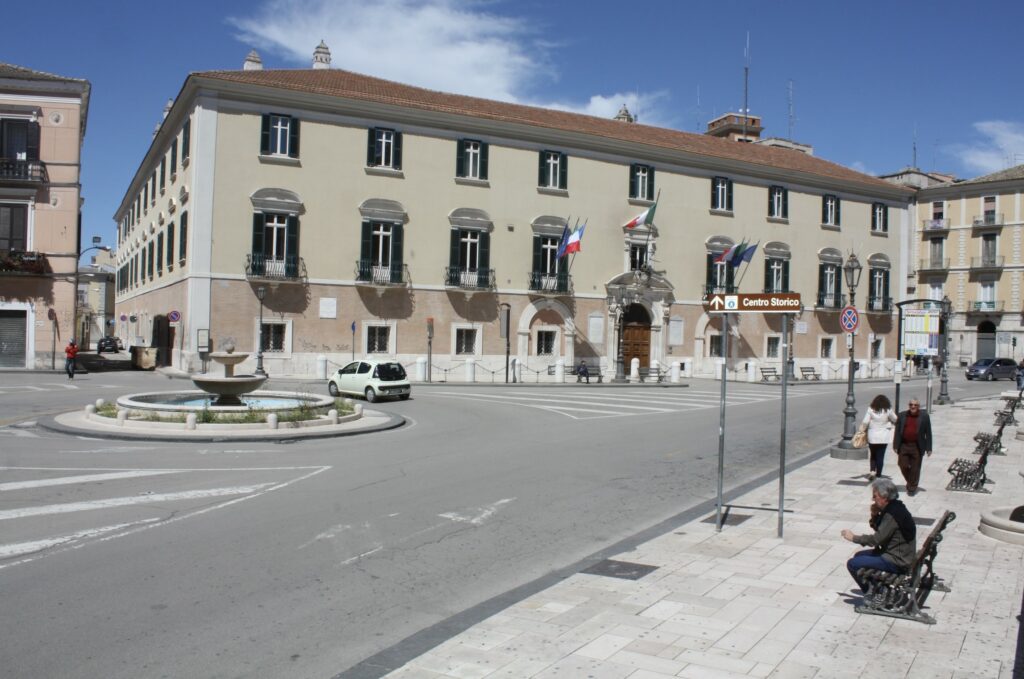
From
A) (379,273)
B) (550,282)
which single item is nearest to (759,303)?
(379,273)

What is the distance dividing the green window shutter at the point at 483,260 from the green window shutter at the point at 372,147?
6091 millimetres

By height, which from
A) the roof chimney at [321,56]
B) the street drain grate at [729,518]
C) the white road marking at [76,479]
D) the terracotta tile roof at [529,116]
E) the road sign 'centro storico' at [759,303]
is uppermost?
the roof chimney at [321,56]

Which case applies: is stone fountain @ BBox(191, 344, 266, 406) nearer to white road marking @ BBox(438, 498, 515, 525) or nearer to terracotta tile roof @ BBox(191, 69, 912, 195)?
white road marking @ BBox(438, 498, 515, 525)

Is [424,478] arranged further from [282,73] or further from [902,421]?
[282,73]

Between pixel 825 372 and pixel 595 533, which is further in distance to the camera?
pixel 825 372

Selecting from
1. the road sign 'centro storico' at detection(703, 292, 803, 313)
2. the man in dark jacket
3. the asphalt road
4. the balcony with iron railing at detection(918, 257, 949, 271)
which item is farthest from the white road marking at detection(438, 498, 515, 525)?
the balcony with iron railing at detection(918, 257, 949, 271)

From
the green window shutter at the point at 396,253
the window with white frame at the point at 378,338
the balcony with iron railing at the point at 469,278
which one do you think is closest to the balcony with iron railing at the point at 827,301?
the balcony with iron railing at the point at 469,278

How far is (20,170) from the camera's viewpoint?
3584 cm

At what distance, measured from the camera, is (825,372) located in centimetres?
5003

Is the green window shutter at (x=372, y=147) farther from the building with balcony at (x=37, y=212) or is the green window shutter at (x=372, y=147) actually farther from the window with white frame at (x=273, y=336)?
the building with balcony at (x=37, y=212)

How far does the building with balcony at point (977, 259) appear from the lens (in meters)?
62.4

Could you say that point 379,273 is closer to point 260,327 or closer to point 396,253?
point 396,253

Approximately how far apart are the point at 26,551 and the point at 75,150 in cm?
3320

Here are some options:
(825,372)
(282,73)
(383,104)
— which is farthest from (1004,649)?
(825,372)
